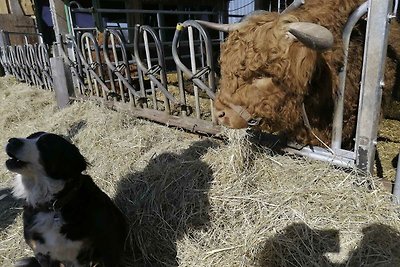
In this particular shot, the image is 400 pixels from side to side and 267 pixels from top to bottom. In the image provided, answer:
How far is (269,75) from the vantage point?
2.21m

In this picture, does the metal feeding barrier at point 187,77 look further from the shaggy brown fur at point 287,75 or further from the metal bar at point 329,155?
the shaggy brown fur at point 287,75

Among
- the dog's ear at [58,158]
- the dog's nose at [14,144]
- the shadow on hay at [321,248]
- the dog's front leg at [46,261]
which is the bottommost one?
the dog's front leg at [46,261]

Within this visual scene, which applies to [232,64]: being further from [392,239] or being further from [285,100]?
[392,239]

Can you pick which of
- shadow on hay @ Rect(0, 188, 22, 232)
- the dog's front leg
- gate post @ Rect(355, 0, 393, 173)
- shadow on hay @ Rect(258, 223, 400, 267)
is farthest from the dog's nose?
gate post @ Rect(355, 0, 393, 173)

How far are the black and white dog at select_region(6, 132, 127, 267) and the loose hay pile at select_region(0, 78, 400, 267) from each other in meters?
0.39

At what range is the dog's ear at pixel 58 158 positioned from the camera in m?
1.84

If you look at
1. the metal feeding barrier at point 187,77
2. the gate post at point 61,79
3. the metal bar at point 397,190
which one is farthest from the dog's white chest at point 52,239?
the gate post at point 61,79

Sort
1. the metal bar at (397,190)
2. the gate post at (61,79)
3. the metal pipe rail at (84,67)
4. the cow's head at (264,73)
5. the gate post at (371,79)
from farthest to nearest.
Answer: the gate post at (61,79) < the metal pipe rail at (84,67) < the cow's head at (264,73) < the metal bar at (397,190) < the gate post at (371,79)

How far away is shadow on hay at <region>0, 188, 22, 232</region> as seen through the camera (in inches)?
118

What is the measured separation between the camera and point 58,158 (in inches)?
74.1

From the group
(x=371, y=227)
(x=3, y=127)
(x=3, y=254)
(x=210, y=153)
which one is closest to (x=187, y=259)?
(x=210, y=153)

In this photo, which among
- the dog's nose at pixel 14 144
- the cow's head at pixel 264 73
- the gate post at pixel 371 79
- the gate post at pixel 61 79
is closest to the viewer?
the dog's nose at pixel 14 144

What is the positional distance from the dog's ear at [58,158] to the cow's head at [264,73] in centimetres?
100

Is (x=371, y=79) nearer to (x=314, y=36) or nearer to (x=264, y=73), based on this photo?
(x=314, y=36)
